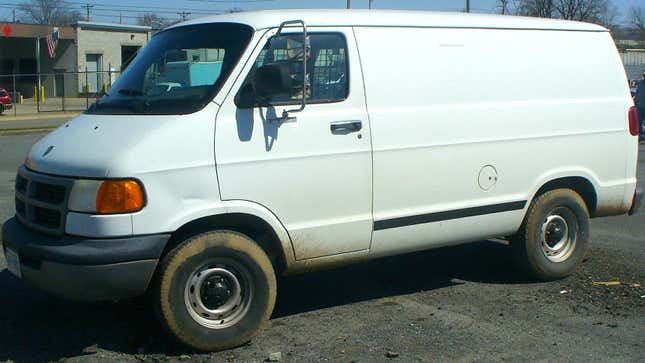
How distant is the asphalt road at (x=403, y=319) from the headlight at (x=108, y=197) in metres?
1.02

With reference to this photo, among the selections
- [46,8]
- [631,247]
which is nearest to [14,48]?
[46,8]

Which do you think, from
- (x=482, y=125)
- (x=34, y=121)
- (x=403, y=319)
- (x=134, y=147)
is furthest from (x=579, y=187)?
(x=34, y=121)

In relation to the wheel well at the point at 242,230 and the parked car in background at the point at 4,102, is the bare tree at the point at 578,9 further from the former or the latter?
the wheel well at the point at 242,230

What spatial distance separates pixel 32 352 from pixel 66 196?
3.67 feet

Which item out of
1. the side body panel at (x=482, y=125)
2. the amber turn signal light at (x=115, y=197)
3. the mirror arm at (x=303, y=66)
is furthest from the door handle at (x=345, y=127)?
the amber turn signal light at (x=115, y=197)

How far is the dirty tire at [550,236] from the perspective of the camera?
262 inches

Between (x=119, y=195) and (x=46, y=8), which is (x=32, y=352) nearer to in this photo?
(x=119, y=195)

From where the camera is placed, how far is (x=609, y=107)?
690cm

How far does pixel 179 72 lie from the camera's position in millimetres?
5457

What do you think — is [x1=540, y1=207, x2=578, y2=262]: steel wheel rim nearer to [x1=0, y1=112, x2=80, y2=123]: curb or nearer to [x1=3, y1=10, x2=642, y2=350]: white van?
[x1=3, y1=10, x2=642, y2=350]: white van

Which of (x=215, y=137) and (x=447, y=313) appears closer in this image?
(x=215, y=137)

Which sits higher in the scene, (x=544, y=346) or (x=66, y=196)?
(x=66, y=196)

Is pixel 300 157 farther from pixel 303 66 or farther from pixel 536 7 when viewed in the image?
pixel 536 7

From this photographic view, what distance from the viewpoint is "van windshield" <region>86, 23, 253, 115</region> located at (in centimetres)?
518
